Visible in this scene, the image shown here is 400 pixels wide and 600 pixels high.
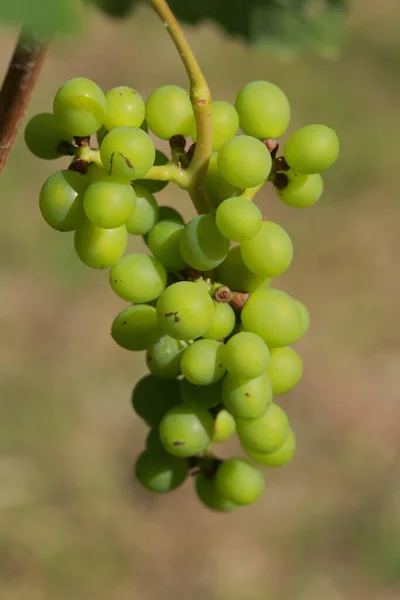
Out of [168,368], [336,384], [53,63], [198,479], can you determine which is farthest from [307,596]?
[53,63]

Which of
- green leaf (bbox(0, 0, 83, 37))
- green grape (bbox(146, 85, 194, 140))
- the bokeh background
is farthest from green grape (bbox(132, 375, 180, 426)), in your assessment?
the bokeh background

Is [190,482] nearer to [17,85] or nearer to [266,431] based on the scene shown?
[266,431]

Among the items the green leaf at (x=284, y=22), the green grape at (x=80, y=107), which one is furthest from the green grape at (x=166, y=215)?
the green leaf at (x=284, y=22)

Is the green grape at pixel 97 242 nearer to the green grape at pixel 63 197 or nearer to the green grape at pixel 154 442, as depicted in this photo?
the green grape at pixel 63 197

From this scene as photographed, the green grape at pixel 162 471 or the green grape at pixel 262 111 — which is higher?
the green grape at pixel 262 111

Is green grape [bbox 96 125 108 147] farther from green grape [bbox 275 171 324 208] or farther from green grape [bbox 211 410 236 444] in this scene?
green grape [bbox 211 410 236 444]
